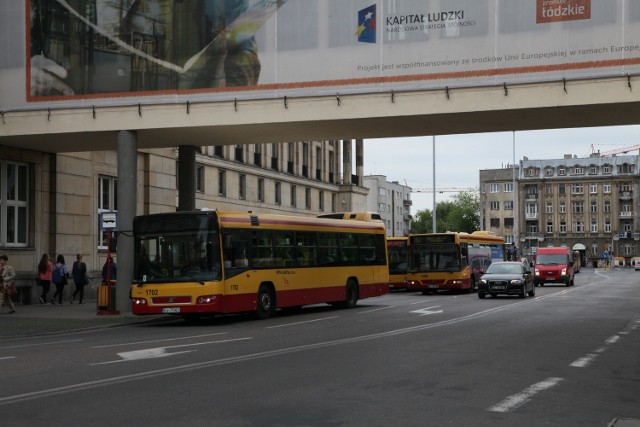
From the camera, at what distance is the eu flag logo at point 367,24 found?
89.7 ft

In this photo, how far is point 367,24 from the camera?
27422 millimetres

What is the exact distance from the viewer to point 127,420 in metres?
8.26

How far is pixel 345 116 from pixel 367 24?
2.92 meters

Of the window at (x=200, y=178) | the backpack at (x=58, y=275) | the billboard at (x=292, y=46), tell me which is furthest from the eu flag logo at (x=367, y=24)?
the window at (x=200, y=178)

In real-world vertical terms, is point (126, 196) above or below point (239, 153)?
below

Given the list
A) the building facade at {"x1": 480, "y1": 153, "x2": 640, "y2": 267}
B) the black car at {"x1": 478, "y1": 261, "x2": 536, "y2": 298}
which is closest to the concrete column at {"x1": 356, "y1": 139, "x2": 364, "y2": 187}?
the black car at {"x1": 478, "y1": 261, "x2": 536, "y2": 298}

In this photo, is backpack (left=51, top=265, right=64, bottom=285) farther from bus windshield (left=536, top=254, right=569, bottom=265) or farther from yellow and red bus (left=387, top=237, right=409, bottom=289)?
bus windshield (left=536, top=254, right=569, bottom=265)

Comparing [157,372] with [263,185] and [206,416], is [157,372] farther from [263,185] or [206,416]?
[263,185]

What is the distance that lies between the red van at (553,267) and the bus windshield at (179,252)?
37.1 metres

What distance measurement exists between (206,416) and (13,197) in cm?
2575

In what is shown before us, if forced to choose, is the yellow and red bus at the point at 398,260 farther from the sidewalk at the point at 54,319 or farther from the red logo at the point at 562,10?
the red logo at the point at 562,10

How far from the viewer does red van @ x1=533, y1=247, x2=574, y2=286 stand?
55.8 m

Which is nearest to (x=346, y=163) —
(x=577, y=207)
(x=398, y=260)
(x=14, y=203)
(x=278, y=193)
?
(x=278, y=193)

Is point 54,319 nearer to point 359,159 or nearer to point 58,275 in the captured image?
point 58,275
